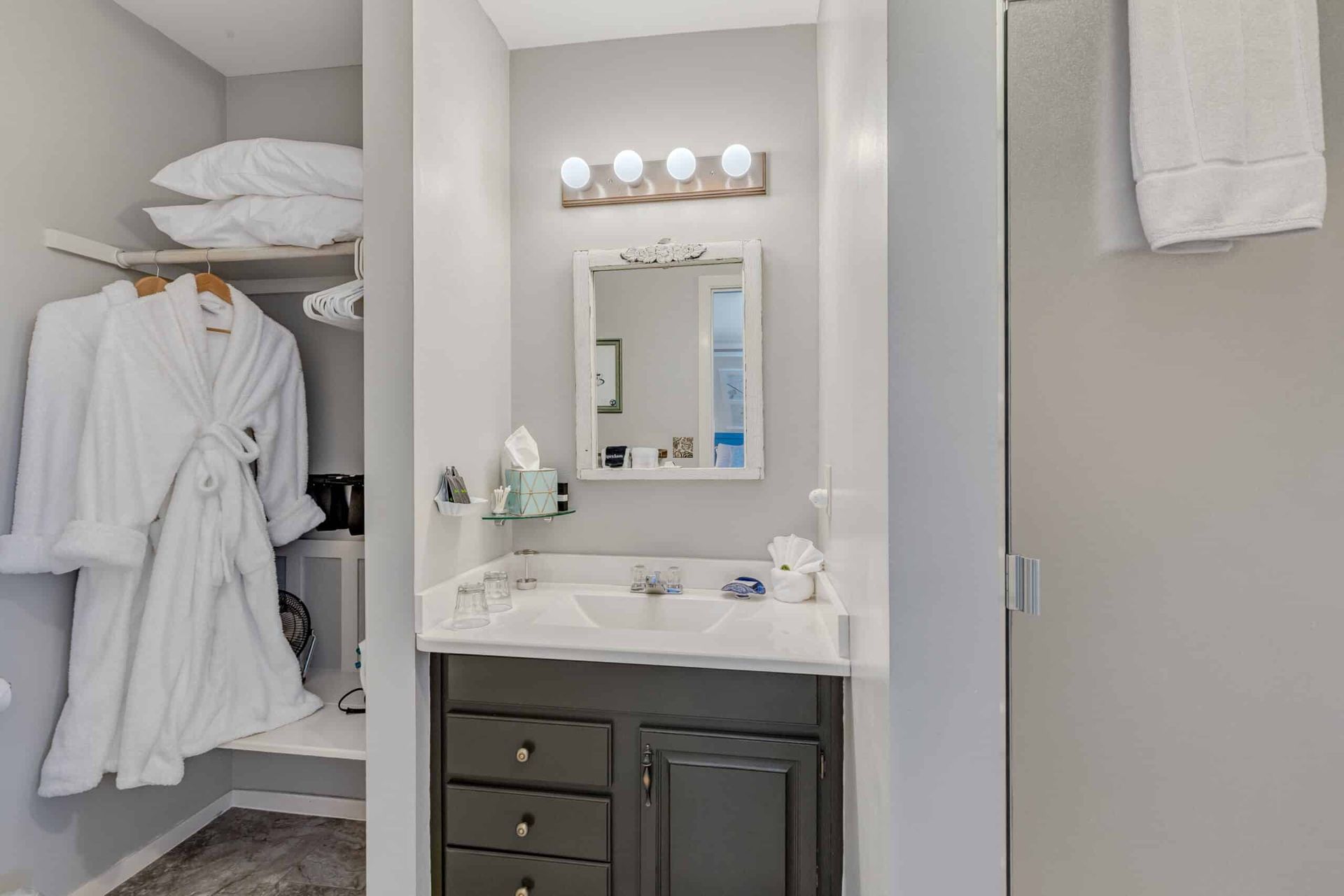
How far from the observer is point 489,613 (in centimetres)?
158

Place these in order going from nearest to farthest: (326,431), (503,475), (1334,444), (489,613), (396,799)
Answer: (1334,444) < (396,799) < (489,613) < (503,475) < (326,431)

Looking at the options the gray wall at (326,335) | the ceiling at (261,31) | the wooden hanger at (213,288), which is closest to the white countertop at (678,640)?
the gray wall at (326,335)

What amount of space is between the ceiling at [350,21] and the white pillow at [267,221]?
0.56 metres

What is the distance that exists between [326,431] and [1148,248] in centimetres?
214

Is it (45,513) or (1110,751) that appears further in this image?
(45,513)

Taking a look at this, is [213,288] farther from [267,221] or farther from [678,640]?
[678,640]

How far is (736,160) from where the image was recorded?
1793mm

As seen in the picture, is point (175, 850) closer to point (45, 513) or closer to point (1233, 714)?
point (45, 513)

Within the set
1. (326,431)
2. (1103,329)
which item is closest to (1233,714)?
(1103,329)

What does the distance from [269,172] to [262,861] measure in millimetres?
1970

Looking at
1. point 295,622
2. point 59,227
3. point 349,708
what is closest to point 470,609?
point 349,708

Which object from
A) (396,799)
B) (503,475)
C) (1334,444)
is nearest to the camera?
(1334,444)

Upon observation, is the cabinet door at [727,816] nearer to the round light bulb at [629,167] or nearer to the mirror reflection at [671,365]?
the mirror reflection at [671,365]

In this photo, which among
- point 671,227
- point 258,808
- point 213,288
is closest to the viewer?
point 213,288
